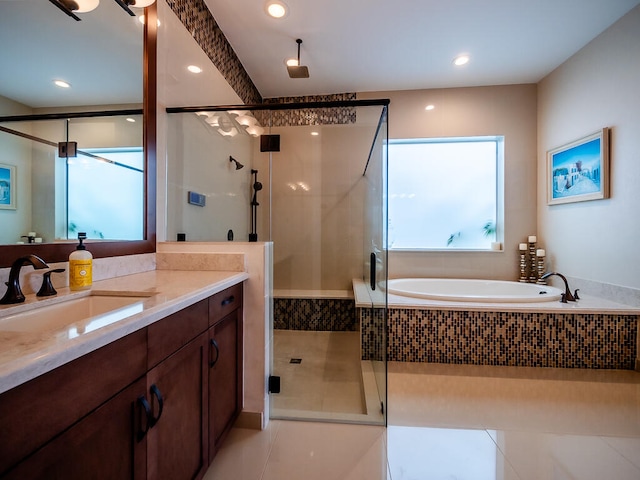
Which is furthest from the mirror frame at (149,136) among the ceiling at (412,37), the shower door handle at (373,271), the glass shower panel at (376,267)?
the shower door handle at (373,271)

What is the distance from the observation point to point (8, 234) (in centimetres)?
87

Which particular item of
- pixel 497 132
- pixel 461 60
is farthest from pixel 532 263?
pixel 461 60

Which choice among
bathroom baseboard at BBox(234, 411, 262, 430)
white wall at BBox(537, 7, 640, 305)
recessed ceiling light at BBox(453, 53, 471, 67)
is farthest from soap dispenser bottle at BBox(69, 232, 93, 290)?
white wall at BBox(537, 7, 640, 305)

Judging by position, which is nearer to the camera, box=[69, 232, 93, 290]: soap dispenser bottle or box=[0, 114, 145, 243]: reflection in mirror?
box=[0, 114, 145, 243]: reflection in mirror

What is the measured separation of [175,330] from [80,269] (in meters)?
0.48

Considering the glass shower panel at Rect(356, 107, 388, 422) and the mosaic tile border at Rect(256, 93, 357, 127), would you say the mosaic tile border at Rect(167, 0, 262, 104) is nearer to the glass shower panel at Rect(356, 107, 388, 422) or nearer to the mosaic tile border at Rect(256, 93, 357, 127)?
the mosaic tile border at Rect(256, 93, 357, 127)

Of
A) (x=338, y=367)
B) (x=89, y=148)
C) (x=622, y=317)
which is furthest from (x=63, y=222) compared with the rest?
(x=622, y=317)

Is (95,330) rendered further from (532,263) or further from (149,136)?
(532,263)

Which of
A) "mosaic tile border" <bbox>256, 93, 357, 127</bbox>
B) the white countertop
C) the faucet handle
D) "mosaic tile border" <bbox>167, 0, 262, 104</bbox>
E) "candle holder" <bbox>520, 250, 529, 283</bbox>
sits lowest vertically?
"candle holder" <bbox>520, 250, 529, 283</bbox>

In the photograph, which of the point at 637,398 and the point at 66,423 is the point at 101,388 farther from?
the point at 637,398

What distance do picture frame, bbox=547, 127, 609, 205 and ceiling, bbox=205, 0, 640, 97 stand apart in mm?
918

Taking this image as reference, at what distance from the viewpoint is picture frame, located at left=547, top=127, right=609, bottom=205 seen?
2332 millimetres

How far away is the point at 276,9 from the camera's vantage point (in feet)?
6.66

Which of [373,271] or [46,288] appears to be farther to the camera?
[373,271]
